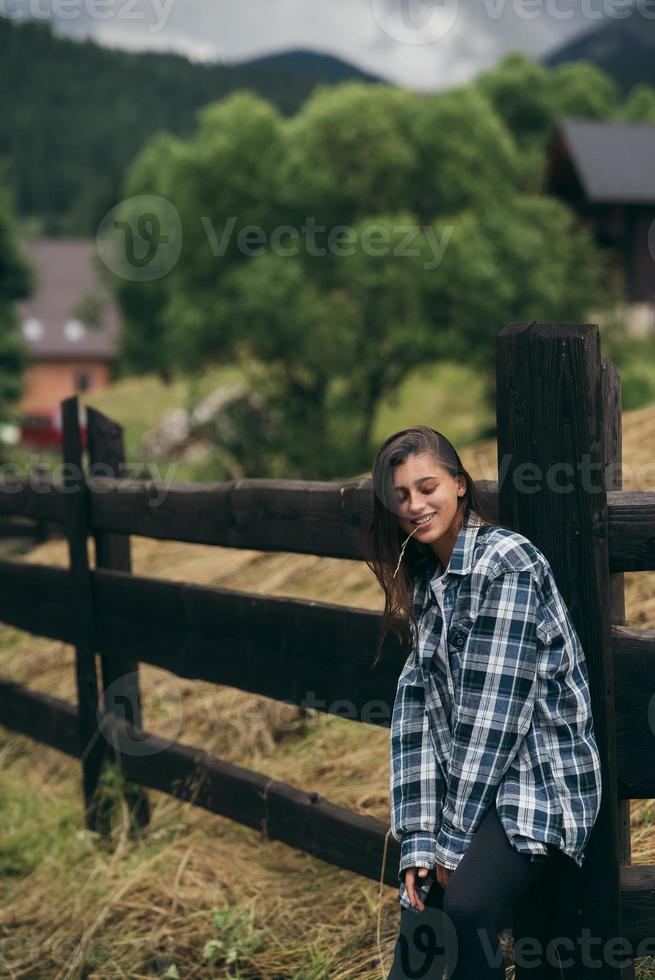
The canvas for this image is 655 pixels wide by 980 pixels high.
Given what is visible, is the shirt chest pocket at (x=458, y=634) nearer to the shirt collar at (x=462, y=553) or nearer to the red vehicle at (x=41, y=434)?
the shirt collar at (x=462, y=553)

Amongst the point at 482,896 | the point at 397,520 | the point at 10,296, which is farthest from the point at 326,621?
the point at 10,296

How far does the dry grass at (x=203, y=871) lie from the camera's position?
3285 millimetres

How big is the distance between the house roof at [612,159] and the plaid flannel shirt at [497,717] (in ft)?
98.5

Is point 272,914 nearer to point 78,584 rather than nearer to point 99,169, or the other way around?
point 78,584

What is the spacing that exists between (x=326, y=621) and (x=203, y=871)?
1.20 meters

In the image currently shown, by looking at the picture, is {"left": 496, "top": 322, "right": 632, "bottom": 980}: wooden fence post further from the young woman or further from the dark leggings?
the dark leggings

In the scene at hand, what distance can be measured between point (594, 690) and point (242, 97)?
22770mm

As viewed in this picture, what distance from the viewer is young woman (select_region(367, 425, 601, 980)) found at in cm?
214

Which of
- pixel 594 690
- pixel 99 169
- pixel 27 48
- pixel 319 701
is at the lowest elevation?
pixel 319 701

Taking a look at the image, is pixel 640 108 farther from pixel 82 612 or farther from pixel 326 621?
pixel 326 621

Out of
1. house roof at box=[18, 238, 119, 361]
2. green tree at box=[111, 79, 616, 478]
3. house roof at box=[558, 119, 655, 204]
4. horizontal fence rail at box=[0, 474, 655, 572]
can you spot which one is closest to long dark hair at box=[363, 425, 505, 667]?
horizontal fence rail at box=[0, 474, 655, 572]

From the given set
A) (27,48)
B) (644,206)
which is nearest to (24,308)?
(644,206)

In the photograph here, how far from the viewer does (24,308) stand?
55875 mm

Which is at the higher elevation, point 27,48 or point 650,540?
point 27,48
